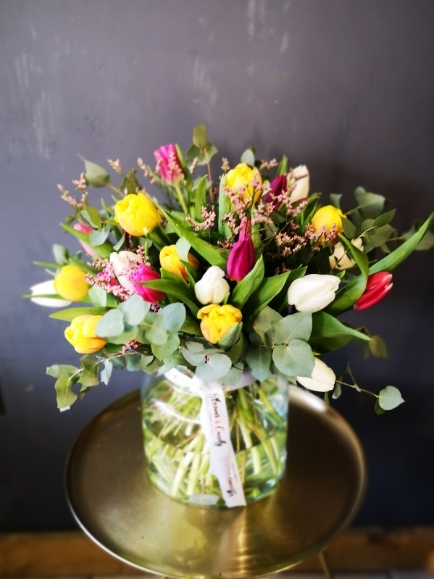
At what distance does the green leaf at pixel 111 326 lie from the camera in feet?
1.81

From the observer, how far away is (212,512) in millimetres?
832

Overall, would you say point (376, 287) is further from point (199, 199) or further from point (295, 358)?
point (199, 199)

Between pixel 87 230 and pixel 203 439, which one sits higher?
pixel 87 230

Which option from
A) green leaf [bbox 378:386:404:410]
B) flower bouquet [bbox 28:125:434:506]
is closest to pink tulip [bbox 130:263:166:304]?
flower bouquet [bbox 28:125:434:506]

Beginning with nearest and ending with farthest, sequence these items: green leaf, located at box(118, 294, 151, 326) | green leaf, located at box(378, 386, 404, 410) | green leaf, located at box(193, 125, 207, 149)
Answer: green leaf, located at box(118, 294, 151, 326)
green leaf, located at box(378, 386, 404, 410)
green leaf, located at box(193, 125, 207, 149)

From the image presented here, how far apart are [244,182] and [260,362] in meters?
0.23

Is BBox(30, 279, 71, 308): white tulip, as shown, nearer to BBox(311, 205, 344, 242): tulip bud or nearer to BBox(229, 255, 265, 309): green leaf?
BBox(229, 255, 265, 309): green leaf

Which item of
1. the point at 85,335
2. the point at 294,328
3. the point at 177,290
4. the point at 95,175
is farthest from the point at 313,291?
the point at 95,175

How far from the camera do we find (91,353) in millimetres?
656

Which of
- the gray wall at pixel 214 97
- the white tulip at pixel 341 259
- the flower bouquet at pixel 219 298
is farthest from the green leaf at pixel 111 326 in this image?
the gray wall at pixel 214 97

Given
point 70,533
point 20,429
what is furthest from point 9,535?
point 20,429

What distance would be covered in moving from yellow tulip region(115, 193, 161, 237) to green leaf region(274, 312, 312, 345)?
0.71ft

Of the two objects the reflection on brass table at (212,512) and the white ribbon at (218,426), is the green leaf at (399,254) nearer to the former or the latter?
the white ribbon at (218,426)

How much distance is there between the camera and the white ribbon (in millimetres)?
723
